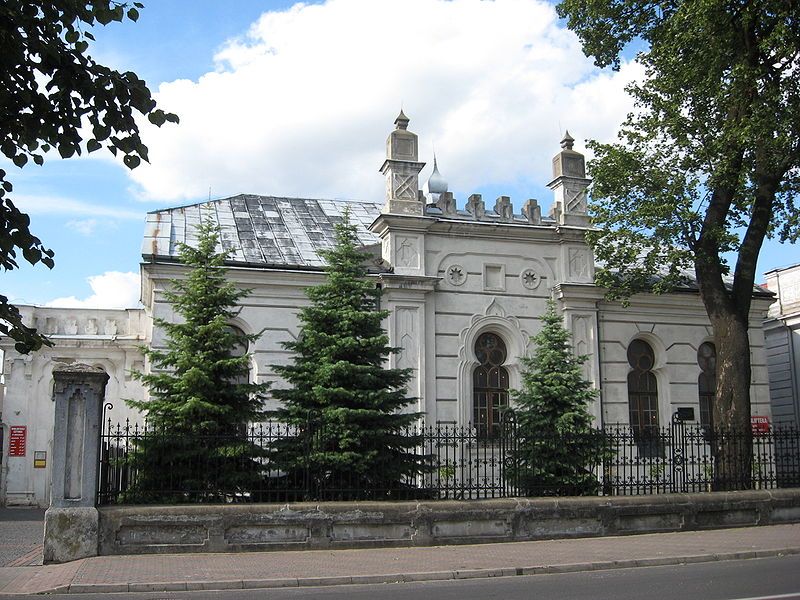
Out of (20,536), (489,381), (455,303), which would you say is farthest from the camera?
(489,381)

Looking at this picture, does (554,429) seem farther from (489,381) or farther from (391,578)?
(391,578)

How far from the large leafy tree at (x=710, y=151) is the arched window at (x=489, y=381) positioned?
4115 millimetres

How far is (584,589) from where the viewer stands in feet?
36.5

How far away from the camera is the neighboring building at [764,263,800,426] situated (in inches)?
1329

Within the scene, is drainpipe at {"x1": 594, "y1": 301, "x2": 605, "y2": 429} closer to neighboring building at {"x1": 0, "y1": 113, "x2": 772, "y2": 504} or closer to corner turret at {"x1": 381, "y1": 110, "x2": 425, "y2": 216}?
neighboring building at {"x1": 0, "y1": 113, "x2": 772, "y2": 504}

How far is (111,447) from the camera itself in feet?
51.2

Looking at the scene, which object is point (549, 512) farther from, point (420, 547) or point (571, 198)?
point (571, 198)

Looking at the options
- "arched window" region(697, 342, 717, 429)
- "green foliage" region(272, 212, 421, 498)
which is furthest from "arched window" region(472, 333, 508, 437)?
"green foliage" region(272, 212, 421, 498)

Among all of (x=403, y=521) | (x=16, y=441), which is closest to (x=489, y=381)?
(x=403, y=521)

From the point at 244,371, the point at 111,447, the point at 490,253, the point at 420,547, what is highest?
the point at 490,253

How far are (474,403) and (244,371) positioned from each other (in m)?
9.64

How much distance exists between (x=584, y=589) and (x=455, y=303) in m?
14.6

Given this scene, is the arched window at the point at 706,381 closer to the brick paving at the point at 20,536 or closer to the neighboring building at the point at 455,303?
the neighboring building at the point at 455,303

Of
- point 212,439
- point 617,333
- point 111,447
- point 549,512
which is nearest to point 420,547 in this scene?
point 549,512
